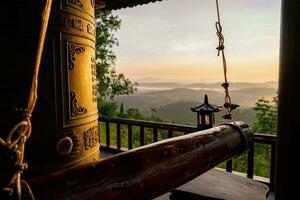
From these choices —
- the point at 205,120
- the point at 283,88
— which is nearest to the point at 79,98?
the point at 283,88

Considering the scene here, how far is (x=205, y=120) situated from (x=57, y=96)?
152 inches

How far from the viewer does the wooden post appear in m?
1.01

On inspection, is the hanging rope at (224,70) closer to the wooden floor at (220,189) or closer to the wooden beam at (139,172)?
the wooden beam at (139,172)

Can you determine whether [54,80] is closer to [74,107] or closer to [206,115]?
[74,107]

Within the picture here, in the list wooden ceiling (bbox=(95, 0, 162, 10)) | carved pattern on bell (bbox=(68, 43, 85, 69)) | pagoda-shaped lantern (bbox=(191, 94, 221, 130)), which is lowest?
pagoda-shaped lantern (bbox=(191, 94, 221, 130))

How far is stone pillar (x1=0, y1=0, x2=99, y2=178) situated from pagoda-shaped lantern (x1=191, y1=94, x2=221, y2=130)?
3.31 m

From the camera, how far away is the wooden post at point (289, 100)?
1.01 m

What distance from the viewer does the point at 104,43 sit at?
A: 12.1 meters

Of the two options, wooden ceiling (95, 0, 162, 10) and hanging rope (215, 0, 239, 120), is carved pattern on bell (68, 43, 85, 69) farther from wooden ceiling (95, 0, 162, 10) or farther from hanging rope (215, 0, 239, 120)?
wooden ceiling (95, 0, 162, 10)

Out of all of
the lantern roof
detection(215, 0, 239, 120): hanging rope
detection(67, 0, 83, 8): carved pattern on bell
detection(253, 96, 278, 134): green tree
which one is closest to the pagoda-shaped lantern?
the lantern roof

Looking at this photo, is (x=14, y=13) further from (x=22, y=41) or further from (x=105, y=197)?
(x=105, y=197)

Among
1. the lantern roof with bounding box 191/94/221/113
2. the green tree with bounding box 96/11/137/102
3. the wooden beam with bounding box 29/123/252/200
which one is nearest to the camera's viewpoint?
the wooden beam with bounding box 29/123/252/200

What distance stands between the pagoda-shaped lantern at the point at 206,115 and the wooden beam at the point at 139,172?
140 inches

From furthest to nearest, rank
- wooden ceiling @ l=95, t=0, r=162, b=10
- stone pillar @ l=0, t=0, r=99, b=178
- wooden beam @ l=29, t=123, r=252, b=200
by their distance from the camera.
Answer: wooden ceiling @ l=95, t=0, r=162, b=10
stone pillar @ l=0, t=0, r=99, b=178
wooden beam @ l=29, t=123, r=252, b=200
